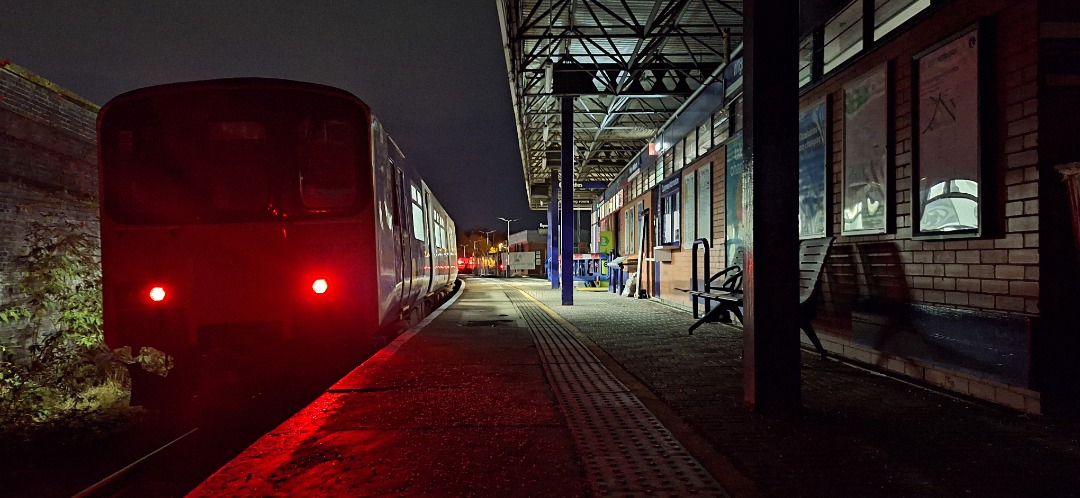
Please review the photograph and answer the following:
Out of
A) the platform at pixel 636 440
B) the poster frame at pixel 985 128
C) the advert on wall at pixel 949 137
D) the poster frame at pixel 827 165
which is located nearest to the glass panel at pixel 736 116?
the poster frame at pixel 827 165

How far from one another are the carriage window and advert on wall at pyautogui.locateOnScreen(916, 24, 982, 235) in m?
4.85

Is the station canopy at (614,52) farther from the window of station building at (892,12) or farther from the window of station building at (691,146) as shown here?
the window of station building at (892,12)

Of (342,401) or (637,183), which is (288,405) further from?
(637,183)

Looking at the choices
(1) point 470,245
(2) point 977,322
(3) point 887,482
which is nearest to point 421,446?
(3) point 887,482

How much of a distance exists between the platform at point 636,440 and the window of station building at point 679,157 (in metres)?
8.63

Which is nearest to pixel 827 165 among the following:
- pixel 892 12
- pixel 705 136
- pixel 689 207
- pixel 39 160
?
pixel 892 12

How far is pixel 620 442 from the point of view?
3.22m

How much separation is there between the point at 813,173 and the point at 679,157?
727 centimetres

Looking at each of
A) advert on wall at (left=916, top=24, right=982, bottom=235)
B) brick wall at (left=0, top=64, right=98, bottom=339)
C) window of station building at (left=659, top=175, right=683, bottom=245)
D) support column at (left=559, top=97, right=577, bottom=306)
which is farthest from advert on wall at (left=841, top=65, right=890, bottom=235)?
support column at (left=559, top=97, right=577, bottom=306)

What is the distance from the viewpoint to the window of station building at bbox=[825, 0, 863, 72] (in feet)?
19.1

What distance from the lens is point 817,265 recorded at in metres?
5.70

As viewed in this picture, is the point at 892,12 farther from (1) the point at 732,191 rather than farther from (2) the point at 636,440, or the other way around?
(2) the point at 636,440

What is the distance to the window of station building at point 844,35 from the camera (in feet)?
19.1

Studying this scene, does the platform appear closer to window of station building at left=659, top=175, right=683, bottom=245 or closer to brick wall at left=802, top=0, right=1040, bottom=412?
brick wall at left=802, top=0, right=1040, bottom=412
